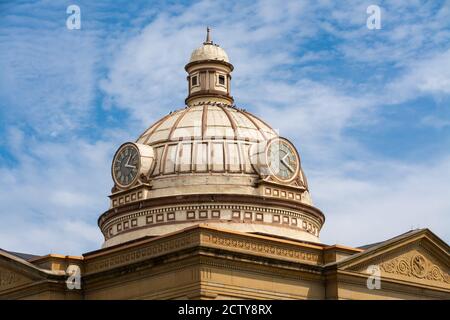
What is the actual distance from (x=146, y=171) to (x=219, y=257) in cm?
1808

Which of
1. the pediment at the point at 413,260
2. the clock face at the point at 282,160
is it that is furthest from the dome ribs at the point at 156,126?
the pediment at the point at 413,260

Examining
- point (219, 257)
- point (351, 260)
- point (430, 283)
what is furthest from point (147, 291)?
point (430, 283)

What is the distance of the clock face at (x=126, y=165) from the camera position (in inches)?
3386

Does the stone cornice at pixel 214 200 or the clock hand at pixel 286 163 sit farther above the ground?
the clock hand at pixel 286 163

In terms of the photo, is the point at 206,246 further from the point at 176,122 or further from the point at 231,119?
the point at 176,122

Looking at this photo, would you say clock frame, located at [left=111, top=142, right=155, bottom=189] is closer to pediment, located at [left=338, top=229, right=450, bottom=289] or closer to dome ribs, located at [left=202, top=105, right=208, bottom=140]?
dome ribs, located at [left=202, top=105, right=208, bottom=140]

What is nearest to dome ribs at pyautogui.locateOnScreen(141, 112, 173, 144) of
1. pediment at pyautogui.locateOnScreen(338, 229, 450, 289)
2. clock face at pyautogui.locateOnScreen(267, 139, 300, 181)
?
clock face at pyautogui.locateOnScreen(267, 139, 300, 181)

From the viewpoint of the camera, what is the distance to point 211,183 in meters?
83.1

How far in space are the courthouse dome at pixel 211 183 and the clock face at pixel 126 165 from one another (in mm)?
70

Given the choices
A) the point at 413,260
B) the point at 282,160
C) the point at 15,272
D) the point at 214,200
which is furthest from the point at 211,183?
the point at 413,260

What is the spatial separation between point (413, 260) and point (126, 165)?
2214 centimetres

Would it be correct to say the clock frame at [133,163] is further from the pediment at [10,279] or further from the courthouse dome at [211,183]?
the pediment at [10,279]

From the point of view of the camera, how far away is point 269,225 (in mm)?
82438

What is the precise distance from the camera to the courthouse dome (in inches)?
3231
